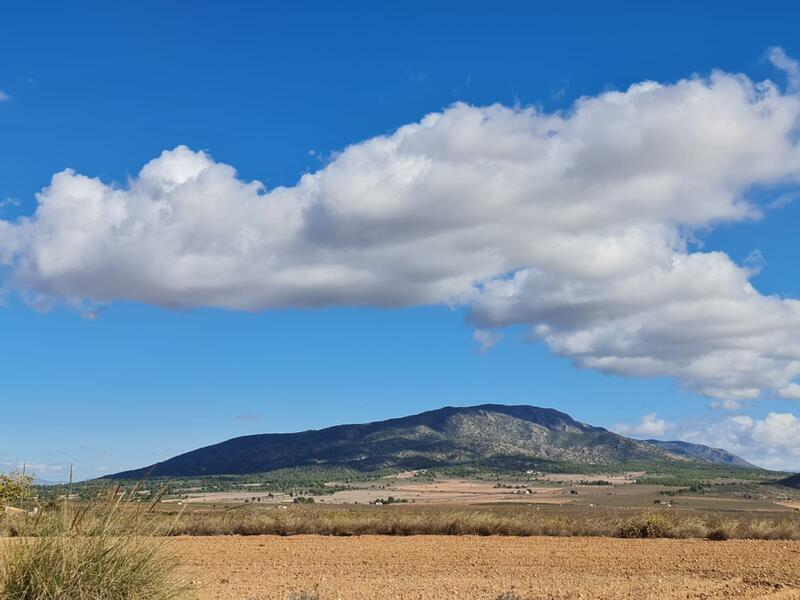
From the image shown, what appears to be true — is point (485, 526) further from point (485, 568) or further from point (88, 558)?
point (88, 558)

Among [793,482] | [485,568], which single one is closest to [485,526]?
[485,568]

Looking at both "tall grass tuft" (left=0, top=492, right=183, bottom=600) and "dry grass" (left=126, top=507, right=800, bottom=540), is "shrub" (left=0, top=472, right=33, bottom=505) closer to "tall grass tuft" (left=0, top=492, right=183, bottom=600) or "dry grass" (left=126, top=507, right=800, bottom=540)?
"dry grass" (left=126, top=507, right=800, bottom=540)

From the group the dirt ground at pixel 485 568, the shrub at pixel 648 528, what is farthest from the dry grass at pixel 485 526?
the dirt ground at pixel 485 568

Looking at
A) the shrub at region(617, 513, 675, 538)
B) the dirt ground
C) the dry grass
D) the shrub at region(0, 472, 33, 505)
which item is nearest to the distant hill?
the dry grass

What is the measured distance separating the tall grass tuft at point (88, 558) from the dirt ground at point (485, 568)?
1.33 metres

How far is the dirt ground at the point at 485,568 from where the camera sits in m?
16.4

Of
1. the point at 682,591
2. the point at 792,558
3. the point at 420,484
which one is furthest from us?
the point at 420,484

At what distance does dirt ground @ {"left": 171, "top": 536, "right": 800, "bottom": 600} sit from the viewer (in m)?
16.4

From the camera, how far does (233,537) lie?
3067 cm

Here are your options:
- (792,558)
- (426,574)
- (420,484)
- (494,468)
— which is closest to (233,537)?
(426,574)

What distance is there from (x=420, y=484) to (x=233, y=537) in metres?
106

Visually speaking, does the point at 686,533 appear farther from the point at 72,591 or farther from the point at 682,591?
the point at 72,591

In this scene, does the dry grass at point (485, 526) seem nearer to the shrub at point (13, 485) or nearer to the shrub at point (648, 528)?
the shrub at point (648, 528)

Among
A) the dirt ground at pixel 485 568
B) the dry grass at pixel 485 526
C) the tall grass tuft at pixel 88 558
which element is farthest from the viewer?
the dry grass at pixel 485 526
